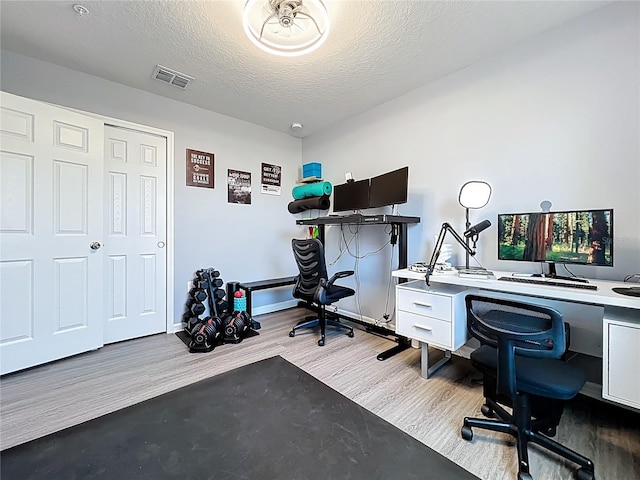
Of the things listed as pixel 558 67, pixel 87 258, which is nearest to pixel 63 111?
pixel 87 258

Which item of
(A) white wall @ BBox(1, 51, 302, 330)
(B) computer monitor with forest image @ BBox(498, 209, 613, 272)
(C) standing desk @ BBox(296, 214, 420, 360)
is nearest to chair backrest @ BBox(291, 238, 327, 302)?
(C) standing desk @ BBox(296, 214, 420, 360)

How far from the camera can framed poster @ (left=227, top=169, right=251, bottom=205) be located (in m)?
3.42

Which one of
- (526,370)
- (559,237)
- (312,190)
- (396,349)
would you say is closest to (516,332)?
(526,370)

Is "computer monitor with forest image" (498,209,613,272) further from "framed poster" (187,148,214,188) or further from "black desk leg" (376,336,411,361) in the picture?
"framed poster" (187,148,214,188)

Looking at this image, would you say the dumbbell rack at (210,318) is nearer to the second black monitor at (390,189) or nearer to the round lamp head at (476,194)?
the second black monitor at (390,189)

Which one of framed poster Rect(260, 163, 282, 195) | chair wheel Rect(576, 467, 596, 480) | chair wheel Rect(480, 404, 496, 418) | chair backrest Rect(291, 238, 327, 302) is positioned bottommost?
chair wheel Rect(480, 404, 496, 418)

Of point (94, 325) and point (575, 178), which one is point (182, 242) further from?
point (575, 178)

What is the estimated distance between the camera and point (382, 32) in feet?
6.45

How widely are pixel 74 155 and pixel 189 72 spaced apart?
1232 millimetres

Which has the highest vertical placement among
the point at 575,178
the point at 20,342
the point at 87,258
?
the point at 575,178

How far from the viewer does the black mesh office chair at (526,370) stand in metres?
1.18

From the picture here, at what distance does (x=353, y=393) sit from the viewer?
186cm

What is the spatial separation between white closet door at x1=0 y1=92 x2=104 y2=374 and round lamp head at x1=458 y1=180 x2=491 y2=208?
10.5 ft

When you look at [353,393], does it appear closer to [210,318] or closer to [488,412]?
[488,412]
